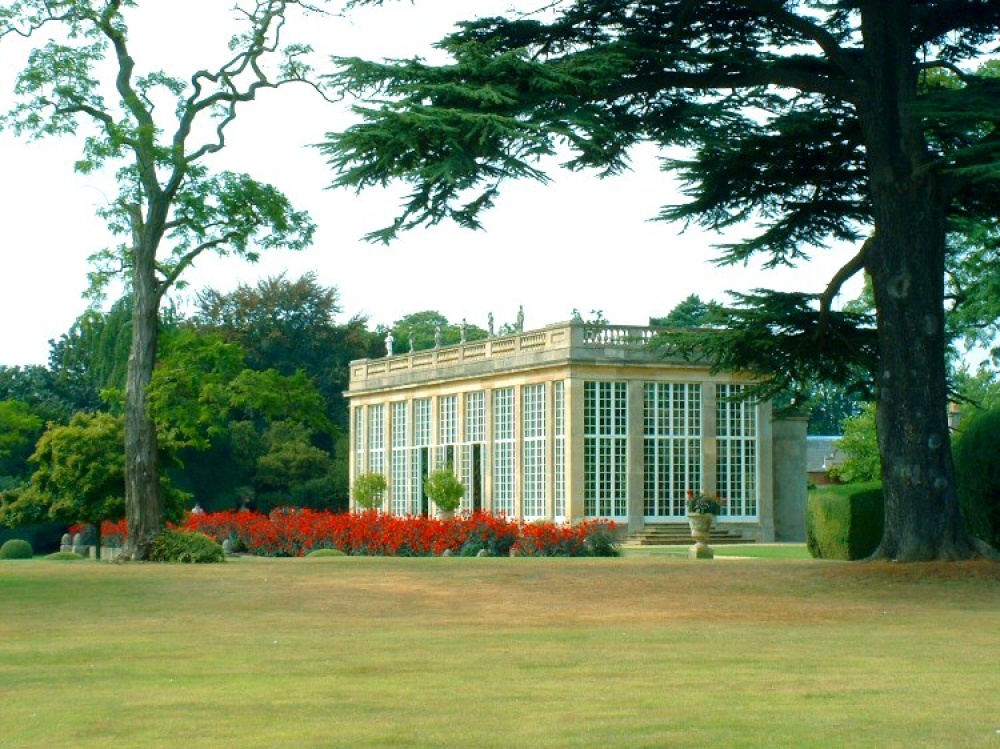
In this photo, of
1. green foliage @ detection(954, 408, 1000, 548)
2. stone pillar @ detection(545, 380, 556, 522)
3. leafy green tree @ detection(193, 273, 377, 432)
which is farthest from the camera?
leafy green tree @ detection(193, 273, 377, 432)

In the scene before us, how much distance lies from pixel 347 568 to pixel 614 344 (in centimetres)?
2188

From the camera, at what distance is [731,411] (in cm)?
4394

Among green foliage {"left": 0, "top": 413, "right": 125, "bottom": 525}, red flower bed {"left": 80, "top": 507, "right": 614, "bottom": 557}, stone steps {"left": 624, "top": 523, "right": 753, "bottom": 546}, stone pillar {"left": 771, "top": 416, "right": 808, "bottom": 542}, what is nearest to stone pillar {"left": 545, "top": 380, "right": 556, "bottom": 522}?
stone steps {"left": 624, "top": 523, "right": 753, "bottom": 546}

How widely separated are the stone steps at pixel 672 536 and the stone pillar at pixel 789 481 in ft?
9.38

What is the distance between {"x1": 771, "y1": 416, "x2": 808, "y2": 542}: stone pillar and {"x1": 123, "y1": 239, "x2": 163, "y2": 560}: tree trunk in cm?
2447

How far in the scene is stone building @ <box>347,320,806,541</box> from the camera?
42219 millimetres

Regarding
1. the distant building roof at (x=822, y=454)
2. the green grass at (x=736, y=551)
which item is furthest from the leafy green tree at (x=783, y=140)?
the distant building roof at (x=822, y=454)

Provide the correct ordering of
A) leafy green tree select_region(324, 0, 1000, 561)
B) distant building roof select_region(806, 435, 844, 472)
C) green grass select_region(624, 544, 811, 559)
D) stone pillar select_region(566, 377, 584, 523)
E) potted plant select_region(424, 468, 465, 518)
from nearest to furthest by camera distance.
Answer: leafy green tree select_region(324, 0, 1000, 561) → green grass select_region(624, 544, 811, 559) → stone pillar select_region(566, 377, 584, 523) → potted plant select_region(424, 468, 465, 518) → distant building roof select_region(806, 435, 844, 472)

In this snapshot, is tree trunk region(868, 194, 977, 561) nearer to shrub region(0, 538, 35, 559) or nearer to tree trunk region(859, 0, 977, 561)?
tree trunk region(859, 0, 977, 561)

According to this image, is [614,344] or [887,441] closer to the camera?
[887,441]

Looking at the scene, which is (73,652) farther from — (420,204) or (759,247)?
(759,247)

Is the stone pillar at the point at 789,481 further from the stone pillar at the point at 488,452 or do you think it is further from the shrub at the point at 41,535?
the shrub at the point at 41,535

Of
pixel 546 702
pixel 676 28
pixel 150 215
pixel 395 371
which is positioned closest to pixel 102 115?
pixel 150 215

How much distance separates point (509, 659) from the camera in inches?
413
